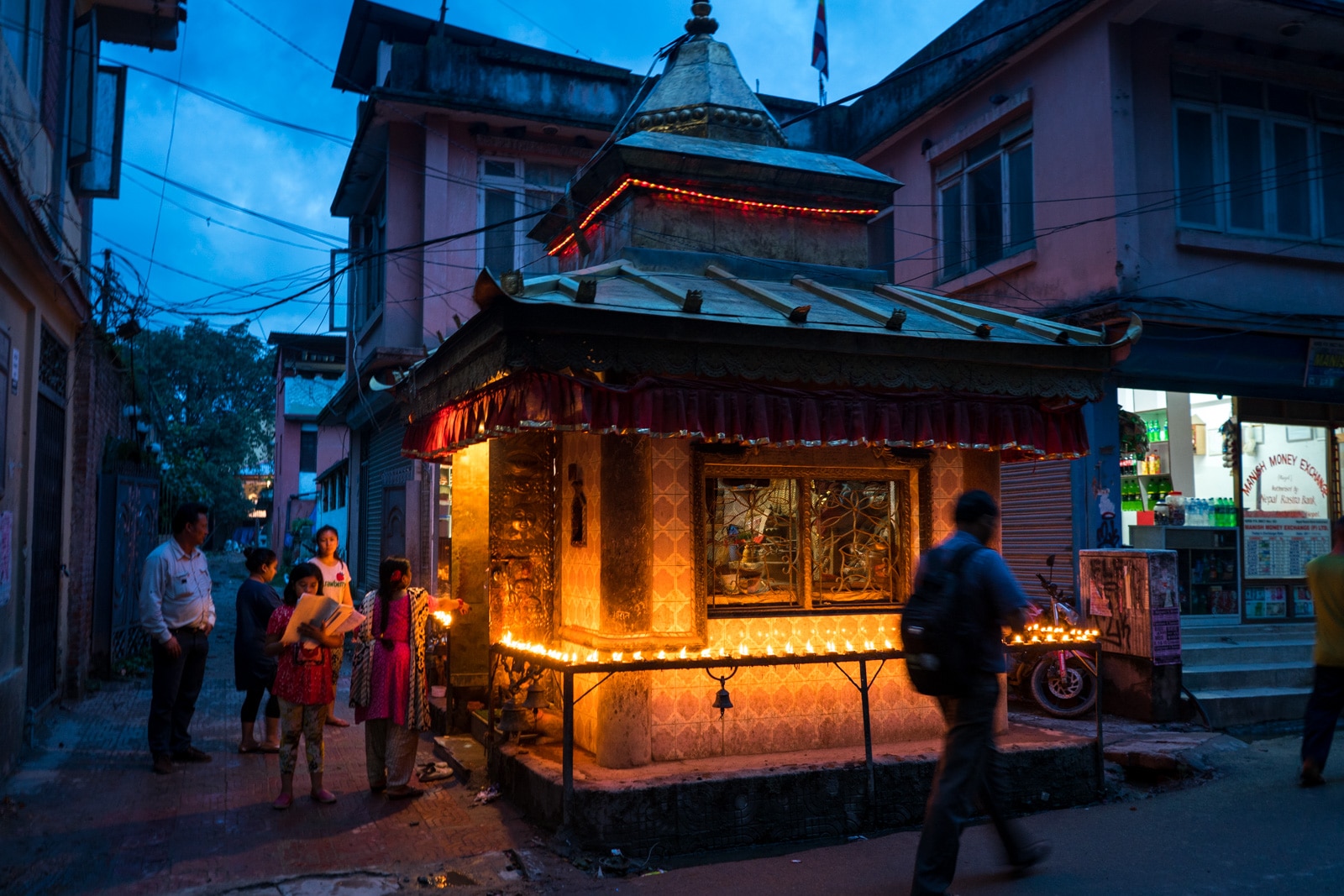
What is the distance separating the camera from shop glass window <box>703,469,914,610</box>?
748 centimetres

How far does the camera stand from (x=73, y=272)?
10.3m

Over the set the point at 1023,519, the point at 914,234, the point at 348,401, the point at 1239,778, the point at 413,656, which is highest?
the point at 914,234

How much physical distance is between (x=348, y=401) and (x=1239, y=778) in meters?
17.1

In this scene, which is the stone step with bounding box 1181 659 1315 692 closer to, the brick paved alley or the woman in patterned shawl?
the brick paved alley

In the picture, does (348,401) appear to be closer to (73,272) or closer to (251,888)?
(73,272)

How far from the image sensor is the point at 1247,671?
11289mm

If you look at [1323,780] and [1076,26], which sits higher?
[1076,26]

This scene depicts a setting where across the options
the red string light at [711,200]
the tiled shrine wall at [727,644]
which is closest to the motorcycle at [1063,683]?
the tiled shrine wall at [727,644]

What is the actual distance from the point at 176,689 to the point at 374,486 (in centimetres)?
1200

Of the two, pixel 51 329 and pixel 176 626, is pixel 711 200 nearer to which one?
pixel 176 626

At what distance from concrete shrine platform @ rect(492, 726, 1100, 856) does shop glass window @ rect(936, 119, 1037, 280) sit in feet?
29.3

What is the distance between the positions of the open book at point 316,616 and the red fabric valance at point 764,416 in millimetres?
1542

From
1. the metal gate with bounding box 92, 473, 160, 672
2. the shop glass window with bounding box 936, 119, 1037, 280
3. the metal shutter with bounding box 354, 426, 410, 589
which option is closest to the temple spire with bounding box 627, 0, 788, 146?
the shop glass window with bounding box 936, 119, 1037, 280

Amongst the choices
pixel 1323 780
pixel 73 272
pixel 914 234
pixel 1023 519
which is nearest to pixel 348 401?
pixel 73 272
